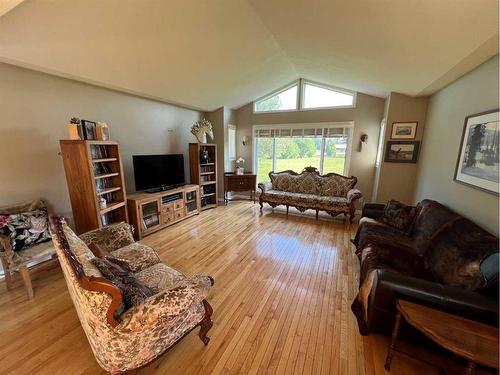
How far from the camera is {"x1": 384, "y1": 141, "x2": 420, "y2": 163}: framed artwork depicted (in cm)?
375

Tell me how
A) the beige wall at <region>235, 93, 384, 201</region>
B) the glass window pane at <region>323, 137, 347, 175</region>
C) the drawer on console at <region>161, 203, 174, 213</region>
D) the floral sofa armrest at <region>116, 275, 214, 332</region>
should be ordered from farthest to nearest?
the glass window pane at <region>323, 137, 347, 175</region> < the beige wall at <region>235, 93, 384, 201</region> < the drawer on console at <region>161, 203, 174, 213</region> < the floral sofa armrest at <region>116, 275, 214, 332</region>

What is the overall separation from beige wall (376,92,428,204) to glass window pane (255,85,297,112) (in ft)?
7.14

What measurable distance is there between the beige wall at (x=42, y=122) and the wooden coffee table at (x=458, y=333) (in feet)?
12.9

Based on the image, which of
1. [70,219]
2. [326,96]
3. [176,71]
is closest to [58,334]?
[70,219]

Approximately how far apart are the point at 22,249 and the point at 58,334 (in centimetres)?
105

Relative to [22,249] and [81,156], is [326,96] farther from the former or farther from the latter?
[22,249]

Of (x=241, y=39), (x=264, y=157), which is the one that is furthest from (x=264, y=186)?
(x=241, y=39)

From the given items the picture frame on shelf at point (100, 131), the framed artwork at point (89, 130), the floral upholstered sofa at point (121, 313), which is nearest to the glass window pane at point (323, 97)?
the picture frame on shelf at point (100, 131)

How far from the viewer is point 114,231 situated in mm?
2266

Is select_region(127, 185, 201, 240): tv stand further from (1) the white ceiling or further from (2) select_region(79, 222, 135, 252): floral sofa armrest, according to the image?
(1) the white ceiling

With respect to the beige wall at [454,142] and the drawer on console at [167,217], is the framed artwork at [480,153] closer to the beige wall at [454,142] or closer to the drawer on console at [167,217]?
the beige wall at [454,142]

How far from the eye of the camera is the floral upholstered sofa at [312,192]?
417 cm

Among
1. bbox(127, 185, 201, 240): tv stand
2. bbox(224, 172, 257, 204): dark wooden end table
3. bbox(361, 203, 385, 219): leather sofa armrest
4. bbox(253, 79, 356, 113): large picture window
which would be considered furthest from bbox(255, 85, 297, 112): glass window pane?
bbox(361, 203, 385, 219): leather sofa armrest

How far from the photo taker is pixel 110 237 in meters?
2.21
